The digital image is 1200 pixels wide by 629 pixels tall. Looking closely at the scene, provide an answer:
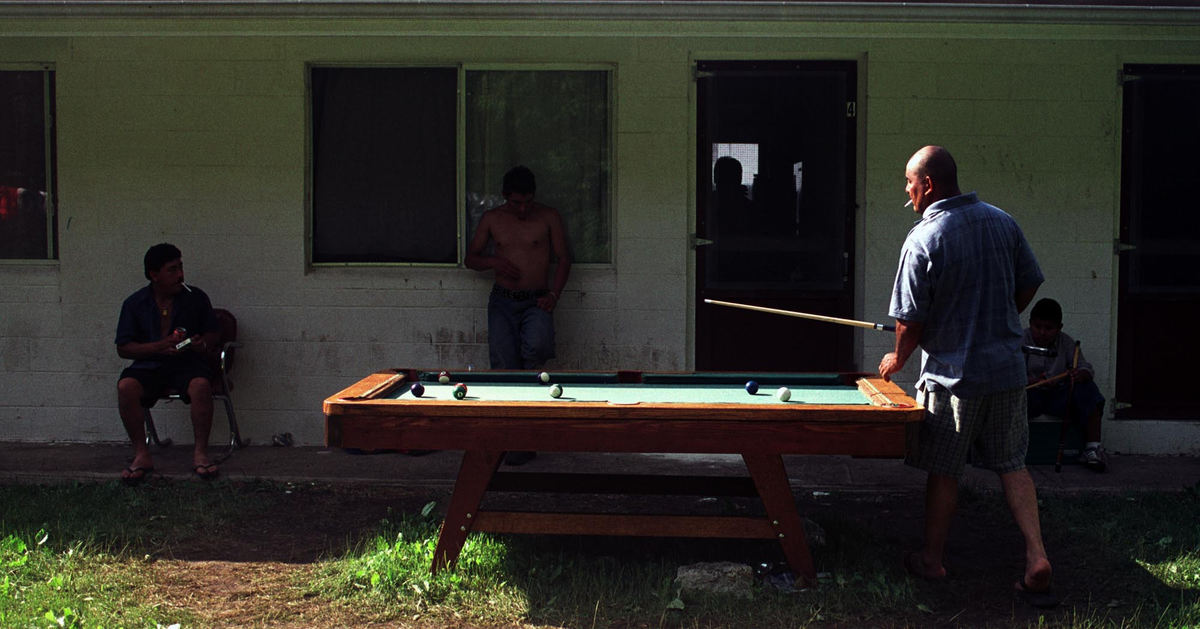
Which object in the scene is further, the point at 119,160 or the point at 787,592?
the point at 119,160

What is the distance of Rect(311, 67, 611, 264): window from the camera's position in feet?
23.7

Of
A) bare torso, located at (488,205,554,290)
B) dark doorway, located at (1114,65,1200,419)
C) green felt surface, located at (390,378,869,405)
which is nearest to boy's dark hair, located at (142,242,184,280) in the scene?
bare torso, located at (488,205,554,290)

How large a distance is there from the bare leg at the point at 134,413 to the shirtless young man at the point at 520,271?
1.99 metres

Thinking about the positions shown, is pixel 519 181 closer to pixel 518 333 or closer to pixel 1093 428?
pixel 518 333

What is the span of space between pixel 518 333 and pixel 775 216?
177cm

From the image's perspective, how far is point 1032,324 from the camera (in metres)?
6.64

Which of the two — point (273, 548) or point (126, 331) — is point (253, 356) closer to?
point (126, 331)

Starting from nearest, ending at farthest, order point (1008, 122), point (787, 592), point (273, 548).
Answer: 1. point (787, 592)
2. point (273, 548)
3. point (1008, 122)

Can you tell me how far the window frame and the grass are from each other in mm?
2109

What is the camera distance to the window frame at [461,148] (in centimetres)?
714

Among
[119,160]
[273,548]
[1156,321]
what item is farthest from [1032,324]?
[119,160]

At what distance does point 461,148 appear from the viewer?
7230 millimetres

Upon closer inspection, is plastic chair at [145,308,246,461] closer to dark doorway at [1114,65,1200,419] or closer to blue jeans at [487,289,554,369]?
blue jeans at [487,289,554,369]

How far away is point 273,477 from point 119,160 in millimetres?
2392
